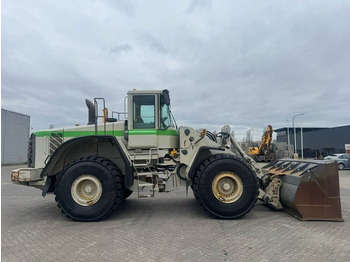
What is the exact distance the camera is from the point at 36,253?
13.6ft

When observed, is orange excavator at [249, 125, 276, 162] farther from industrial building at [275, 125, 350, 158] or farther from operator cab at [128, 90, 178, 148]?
operator cab at [128, 90, 178, 148]

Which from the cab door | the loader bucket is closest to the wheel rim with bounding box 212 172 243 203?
the loader bucket

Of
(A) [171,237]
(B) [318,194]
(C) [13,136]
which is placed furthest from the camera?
(C) [13,136]

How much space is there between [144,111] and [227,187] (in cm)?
266

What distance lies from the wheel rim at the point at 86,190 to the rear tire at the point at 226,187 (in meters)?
2.21

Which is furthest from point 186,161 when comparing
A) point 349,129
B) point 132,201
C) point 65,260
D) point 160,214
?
point 349,129

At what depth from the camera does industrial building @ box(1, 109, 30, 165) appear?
31.2 metres

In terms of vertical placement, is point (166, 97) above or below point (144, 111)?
above

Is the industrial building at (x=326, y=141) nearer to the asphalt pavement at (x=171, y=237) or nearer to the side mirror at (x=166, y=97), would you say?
the asphalt pavement at (x=171, y=237)

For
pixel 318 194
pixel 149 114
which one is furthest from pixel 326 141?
pixel 149 114

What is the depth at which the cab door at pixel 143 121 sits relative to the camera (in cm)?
630

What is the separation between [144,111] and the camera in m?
6.45

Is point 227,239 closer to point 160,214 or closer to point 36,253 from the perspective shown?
point 160,214

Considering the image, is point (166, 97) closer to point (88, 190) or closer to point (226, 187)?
point (226, 187)
